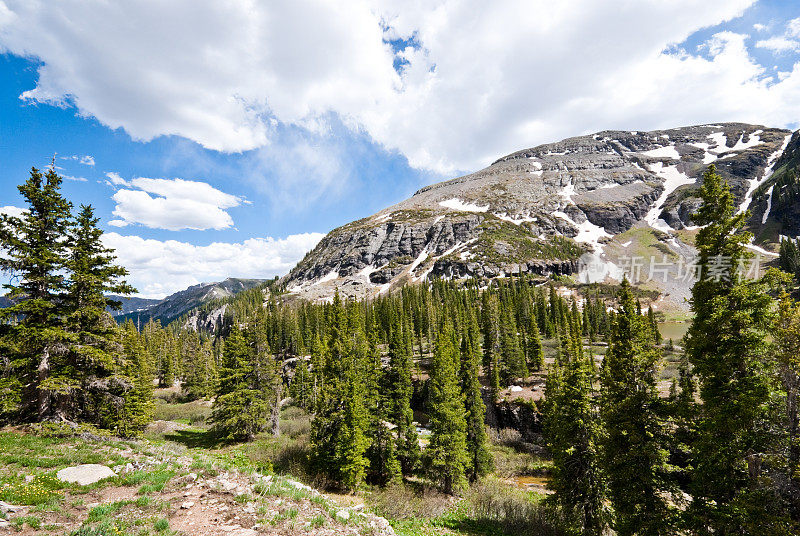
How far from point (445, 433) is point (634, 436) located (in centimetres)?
1524

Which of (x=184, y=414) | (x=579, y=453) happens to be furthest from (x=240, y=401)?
(x=579, y=453)

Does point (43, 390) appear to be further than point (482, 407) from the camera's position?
No

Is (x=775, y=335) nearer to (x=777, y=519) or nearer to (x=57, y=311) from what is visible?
(x=777, y=519)

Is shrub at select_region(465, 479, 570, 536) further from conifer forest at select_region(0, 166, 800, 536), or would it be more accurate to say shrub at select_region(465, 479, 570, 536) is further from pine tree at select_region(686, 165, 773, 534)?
pine tree at select_region(686, 165, 773, 534)

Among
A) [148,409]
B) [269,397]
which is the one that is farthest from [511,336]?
[148,409]

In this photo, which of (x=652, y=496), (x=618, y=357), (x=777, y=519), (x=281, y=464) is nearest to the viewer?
(x=777, y=519)

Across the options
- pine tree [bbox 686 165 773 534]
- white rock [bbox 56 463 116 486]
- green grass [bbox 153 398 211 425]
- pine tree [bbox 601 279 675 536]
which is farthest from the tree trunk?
pine tree [bbox 686 165 773 534]

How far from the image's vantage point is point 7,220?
17156mm

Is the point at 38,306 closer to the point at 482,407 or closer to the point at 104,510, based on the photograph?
the point at 104,510

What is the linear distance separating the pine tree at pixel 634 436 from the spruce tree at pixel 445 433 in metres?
12.7

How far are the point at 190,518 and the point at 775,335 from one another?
2091cm

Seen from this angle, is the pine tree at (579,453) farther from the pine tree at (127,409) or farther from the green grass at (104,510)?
the pine tree at (127,409)

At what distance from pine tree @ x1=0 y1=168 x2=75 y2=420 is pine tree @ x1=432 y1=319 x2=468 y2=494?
24304mm

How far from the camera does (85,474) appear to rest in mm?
11688
